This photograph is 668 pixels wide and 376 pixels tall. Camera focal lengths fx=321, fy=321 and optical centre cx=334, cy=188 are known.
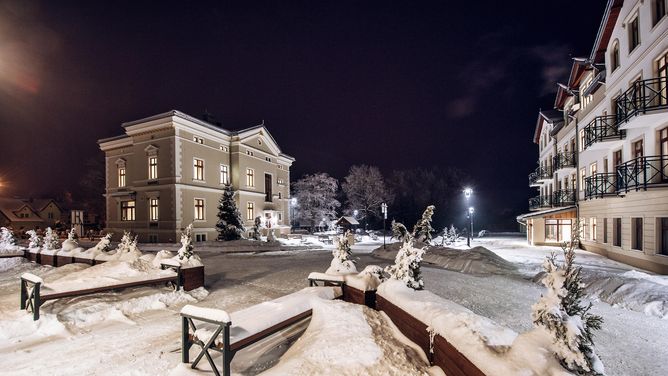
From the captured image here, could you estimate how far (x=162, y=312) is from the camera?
8055mm

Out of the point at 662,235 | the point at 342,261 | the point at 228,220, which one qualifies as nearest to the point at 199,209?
the point at 228,220

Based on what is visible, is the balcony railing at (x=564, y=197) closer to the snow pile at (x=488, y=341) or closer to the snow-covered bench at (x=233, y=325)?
the snow pile at (x=488, y=341)

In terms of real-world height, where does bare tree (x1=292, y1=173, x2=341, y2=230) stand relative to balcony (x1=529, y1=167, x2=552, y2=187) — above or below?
below

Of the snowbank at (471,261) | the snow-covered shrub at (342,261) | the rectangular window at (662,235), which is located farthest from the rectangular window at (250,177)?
the rectangular window at (662,235)

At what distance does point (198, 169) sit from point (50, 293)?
21101mm

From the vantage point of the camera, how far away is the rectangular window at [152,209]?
2625 cm

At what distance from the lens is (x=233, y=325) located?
505 centimetres

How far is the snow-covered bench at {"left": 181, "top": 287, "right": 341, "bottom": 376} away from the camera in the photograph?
4.39 m

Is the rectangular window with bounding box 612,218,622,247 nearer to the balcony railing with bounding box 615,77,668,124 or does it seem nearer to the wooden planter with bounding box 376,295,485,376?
the balcony railing with bounding box 615,77,668,124

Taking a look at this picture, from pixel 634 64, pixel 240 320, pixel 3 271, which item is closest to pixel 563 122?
pixel 634 64

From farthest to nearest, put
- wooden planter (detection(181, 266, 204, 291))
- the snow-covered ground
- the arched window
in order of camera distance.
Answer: the arched window → wooden planter (detection(181, 266, 204, 291)) → the snow-covered ground

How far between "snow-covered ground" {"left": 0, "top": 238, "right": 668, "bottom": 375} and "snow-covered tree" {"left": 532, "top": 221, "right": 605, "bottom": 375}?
2.74m

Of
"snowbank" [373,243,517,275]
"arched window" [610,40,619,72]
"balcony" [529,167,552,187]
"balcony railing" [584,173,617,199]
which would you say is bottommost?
"snowbank" [373,243,517,275]

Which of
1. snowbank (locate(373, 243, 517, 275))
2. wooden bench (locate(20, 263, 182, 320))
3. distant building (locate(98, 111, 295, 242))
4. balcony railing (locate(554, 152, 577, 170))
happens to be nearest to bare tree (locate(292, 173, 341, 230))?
distant building (locate(98, 111, 295, 242))
